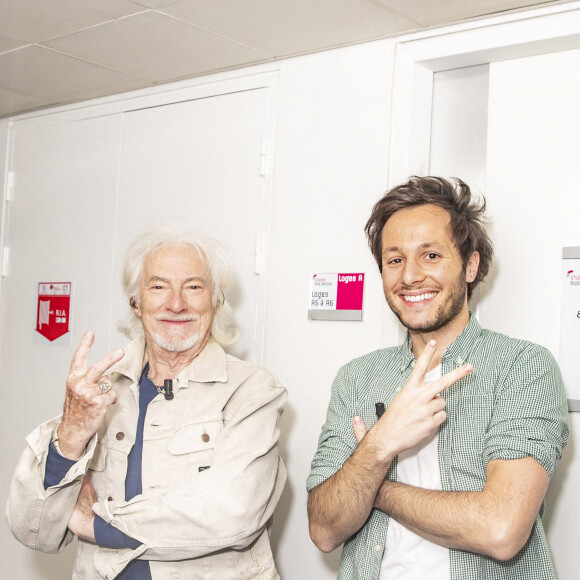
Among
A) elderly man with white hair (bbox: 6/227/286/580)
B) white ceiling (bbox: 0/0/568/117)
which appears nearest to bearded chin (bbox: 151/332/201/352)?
elderly man with white hair (bbox: 6/227/286/580)

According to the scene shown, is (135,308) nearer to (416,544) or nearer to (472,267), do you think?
(472,267)

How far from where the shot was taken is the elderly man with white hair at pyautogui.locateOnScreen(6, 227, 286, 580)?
82.7 inches

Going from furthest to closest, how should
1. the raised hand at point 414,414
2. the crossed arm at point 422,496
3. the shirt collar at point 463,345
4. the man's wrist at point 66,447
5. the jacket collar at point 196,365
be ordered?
the jacket collar at point 196,365
the man's wrist at point 66,447
the shirt collar at point 463,345
the raised hand at point 414,414
the crossed arm at point 422,496

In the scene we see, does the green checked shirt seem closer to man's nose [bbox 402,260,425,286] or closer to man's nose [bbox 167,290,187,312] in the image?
man's nose [bbox 402,260,425,286]

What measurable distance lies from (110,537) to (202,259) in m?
0.86

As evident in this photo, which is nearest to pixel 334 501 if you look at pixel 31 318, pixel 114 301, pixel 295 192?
pixel 295 192

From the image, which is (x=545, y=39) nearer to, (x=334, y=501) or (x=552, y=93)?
(x=552, y=93)

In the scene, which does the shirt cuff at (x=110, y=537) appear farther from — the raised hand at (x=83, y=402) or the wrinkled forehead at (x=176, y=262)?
A: the wrinkled forehead at (x=176, y=262)

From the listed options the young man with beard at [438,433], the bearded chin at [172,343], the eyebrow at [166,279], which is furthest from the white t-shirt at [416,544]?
the eyebrow at [166,279]

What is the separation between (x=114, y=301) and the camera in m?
3.47

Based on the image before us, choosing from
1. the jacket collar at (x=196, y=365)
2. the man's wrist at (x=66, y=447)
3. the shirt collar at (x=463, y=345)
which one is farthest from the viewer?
the jacket collar at (x=196, y=365)

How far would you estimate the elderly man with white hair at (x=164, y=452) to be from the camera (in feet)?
6.89

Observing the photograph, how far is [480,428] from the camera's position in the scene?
6.29ft

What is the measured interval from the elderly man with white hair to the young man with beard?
0.22m
